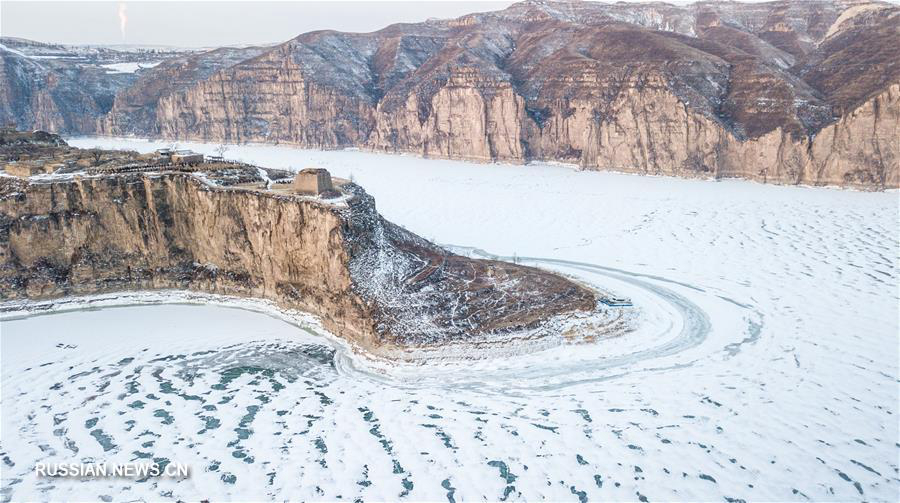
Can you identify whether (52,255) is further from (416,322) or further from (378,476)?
(378,476)

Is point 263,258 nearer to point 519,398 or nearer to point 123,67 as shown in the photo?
point 519,398

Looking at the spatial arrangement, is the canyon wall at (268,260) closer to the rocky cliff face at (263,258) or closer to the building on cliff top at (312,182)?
the rocky cliff face at (263,258)

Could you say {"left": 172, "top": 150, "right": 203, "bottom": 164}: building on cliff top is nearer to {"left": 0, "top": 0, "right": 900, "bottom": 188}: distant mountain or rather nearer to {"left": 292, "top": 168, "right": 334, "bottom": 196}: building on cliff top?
{"left": 292, "top": 168, "right": 334, "bottom": 196}: building on cliff top

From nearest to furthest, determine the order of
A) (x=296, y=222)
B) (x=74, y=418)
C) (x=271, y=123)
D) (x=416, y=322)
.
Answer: (x=74, y=418) < (x=416, y=322) < (x=296, y=222) < (x=271, y=123)

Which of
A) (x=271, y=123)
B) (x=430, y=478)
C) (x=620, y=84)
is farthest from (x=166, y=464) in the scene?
(x=271, y=123)

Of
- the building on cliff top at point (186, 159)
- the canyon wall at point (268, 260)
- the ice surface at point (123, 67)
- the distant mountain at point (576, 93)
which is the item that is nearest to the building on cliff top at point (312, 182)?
the canyon wall at point (268, 260)
